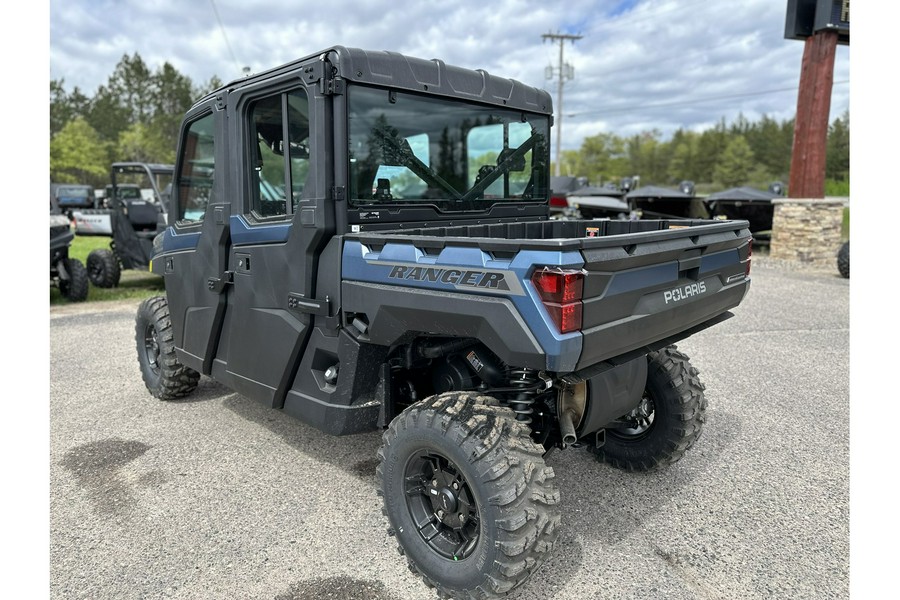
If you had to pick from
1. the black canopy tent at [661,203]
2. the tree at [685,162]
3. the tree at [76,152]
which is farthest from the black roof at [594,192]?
the tree at [685,162]

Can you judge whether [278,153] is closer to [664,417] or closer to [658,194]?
[664,417]

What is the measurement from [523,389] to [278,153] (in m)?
1.97

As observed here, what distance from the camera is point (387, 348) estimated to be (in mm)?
3312

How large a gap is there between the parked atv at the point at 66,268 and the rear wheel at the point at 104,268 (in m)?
0.91

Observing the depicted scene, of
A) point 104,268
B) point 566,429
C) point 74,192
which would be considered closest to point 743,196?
point 104,268

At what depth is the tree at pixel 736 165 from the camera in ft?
236

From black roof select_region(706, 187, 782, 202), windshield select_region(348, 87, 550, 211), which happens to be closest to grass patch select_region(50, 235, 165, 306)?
windshield select_region(348, 87, 550, 211)

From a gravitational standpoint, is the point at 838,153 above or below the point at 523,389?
above

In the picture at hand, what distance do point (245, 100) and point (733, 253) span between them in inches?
114

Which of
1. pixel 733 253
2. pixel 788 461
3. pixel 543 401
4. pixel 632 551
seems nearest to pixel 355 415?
pixel 543 401

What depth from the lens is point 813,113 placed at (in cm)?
1379

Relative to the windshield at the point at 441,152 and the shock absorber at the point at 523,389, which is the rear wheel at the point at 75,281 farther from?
the shock absorber at the point at 523,389

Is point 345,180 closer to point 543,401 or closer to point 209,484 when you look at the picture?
point 543,401

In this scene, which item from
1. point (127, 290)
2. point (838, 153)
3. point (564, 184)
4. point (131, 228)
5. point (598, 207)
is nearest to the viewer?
point (131, 228)
